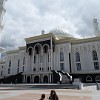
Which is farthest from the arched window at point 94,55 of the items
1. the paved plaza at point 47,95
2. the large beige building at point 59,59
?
the paved plaza at point 47,95

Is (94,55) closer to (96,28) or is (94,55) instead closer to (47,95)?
(96,28)

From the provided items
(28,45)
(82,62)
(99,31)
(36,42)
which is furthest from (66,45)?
(99,31)

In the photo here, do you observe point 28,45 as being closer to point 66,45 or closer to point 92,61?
point 66,45

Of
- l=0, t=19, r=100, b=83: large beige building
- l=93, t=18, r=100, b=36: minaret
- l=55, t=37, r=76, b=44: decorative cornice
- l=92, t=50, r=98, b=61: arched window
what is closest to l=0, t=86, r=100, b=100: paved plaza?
l=0, t=19, r=100, b=83: large beige building

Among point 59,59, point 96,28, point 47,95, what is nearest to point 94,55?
point 59,59

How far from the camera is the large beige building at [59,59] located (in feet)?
116

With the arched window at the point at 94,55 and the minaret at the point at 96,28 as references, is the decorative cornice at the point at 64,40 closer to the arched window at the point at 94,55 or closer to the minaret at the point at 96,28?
the arched window at the point at 94,55

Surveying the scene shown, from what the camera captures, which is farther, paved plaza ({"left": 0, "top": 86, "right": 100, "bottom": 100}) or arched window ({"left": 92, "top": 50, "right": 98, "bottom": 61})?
arched window ({"left": 92, "top": 50, "right": 98, "bottom": 61})

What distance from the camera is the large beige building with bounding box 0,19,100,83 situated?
116 feet

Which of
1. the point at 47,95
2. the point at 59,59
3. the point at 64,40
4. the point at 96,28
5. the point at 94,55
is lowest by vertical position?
the point at 47,95

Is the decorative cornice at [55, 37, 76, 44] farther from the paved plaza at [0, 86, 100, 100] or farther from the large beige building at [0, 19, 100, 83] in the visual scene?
the paved plaza at [0, 86, 100, 100]

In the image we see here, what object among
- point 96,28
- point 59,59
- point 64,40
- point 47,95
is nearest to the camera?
point 47,95

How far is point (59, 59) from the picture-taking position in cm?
3834

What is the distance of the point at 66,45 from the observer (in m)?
38.2
